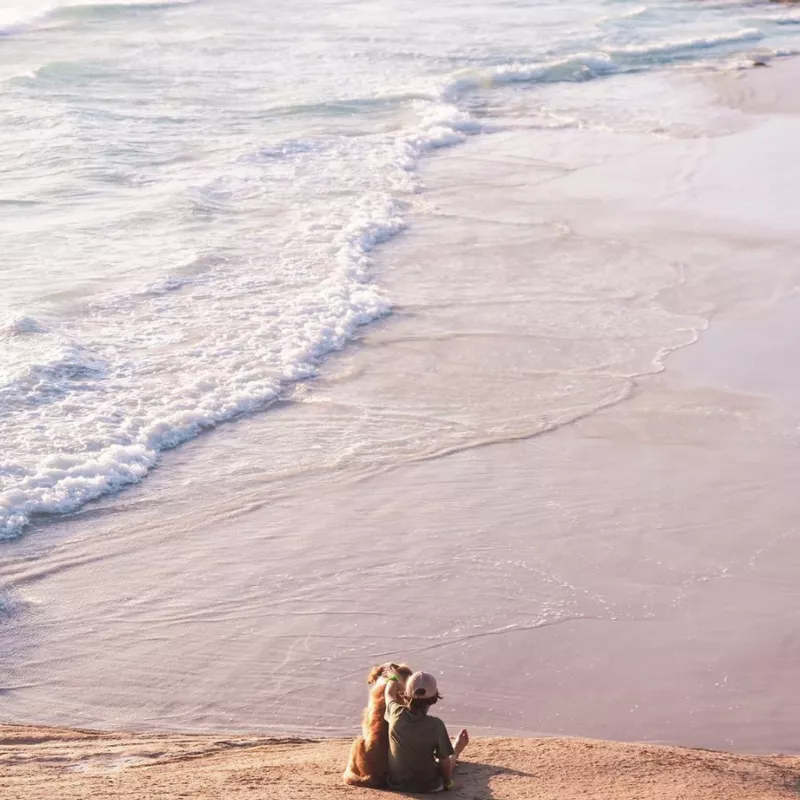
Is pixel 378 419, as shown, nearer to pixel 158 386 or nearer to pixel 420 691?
pixel 158 386

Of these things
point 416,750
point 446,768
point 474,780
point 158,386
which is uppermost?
point 158,386

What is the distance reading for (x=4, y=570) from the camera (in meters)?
7.89

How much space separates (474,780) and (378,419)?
507 centimetres

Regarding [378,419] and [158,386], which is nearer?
[378,419]

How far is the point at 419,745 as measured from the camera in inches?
206

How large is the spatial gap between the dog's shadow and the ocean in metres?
0.83

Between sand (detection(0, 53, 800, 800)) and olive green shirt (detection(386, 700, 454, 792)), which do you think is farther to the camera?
sand (detection(0, 53, 800, 800))

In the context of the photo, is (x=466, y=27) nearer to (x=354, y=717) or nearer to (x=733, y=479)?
(x=733, y=479)

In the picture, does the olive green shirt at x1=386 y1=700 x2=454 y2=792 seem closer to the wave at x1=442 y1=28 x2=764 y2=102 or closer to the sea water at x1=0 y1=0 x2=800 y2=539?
the sea water at x1=0 y1=0 x2=800 y2=539

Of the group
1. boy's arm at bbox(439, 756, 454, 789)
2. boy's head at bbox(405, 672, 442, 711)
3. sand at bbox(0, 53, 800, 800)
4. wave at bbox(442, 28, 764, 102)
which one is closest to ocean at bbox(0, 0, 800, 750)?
sand at bbox(0, 53, 800, 800)

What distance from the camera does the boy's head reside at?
17.1 feet

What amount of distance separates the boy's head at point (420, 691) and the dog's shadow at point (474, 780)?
1.24 ft

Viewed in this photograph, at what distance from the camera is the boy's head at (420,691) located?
5.21 metres

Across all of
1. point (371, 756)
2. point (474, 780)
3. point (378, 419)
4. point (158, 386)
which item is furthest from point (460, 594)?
point (158, 386)
